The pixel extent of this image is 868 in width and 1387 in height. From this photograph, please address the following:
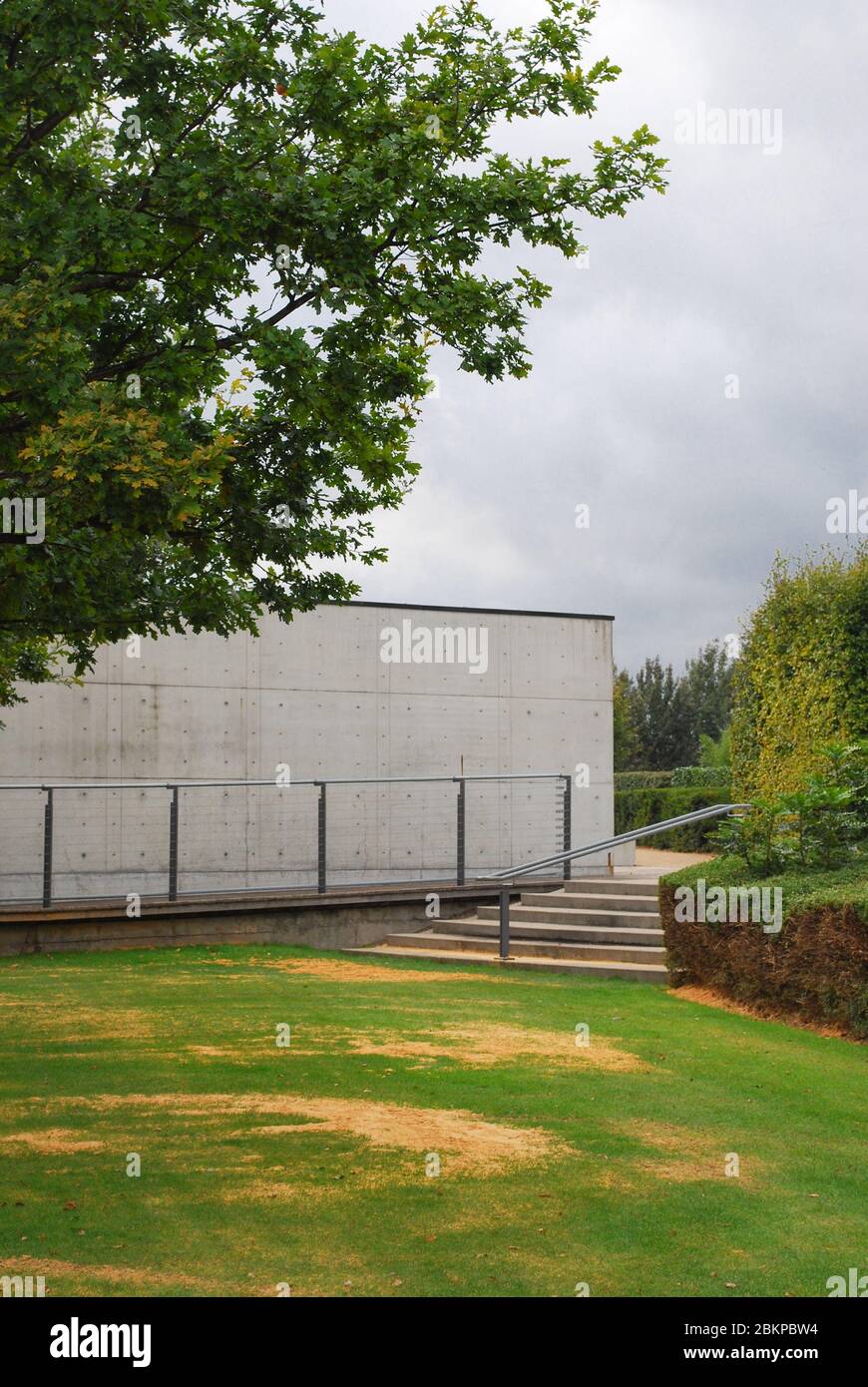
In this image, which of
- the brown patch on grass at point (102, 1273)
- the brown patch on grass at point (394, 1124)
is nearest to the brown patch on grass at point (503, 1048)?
the brown patch on grass at point (394, 1124)

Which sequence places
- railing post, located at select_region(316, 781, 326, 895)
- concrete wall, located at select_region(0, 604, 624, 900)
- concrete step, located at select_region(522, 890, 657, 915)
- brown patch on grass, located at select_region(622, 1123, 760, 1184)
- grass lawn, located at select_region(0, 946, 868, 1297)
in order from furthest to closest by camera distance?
concrete wall, located at select_region(0, 604, 624, 900) → railing post, located at select_region(316, 781, 326, 895) → concrete step, located at select_region(522, 890, 657, 915) → brown patch on grass, located at select_region(622, 1123, 760, 1184) → grass lawn, located at select_region(0, 946, 868, 1297)

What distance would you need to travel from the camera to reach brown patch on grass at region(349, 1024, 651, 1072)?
8656 mm

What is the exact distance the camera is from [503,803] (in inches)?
728

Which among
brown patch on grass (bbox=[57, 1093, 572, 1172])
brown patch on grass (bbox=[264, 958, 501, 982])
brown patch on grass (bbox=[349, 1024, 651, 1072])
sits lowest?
brown patch on grass (bbox=[264, 958, 501, 982])

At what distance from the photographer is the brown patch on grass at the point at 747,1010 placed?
9.89 meters

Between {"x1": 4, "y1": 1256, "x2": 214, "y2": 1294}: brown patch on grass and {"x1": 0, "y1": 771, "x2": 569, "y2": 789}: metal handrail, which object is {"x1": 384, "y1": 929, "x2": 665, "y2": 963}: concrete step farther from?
{"x1": 4, "y1": 1256, "x2": 214, "y2": 1294}: brown patch on grass

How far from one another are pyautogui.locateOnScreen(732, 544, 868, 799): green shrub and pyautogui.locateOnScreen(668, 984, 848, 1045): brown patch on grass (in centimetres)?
276

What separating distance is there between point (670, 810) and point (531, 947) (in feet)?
54.0

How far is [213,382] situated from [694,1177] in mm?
5381

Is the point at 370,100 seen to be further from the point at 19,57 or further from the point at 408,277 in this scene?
the point at 19,57

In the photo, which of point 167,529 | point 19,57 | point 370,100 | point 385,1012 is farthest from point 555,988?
point 19,57

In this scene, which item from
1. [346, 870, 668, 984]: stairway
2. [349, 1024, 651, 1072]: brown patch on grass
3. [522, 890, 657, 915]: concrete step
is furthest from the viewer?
[522, 890, 657, 915]: concrete step

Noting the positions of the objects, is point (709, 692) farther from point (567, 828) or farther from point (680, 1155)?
point (680, 1155)

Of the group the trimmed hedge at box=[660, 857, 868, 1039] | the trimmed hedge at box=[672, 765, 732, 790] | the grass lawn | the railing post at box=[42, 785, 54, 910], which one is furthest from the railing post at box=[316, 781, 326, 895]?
the trimmed hedge at box=[672, 765, 732, 790]
